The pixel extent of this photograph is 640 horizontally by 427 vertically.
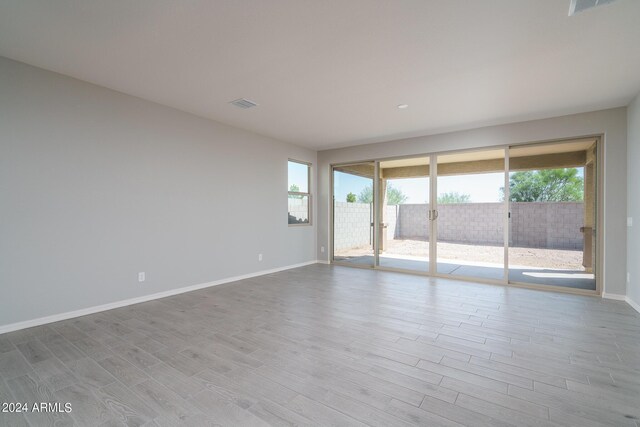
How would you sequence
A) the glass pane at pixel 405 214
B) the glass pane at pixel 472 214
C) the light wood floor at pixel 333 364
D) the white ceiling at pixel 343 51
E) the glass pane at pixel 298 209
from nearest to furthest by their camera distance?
1. the light wood floor at pixel 333 364
2. the white ceiling at pixel 343 51
3. the glass pane at pixel 472 214
4. the glass pane at pixel 405 214
5. the glass pane at pixel 298 209

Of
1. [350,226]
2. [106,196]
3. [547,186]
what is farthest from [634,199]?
[106,196]

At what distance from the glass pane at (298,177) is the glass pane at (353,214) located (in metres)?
0.65

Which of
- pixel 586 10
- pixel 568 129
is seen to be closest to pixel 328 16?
pixel 586 10

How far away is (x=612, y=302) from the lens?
3869 millimetres

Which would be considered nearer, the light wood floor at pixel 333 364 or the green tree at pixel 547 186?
the light wood floor at pixel 333 364

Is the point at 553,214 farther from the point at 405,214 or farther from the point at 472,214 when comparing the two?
the point at 405,214

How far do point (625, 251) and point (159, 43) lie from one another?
Result: 237 inches

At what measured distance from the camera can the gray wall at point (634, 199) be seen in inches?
140

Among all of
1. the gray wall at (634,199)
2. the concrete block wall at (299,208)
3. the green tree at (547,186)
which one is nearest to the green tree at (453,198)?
the green tree at (547,186)

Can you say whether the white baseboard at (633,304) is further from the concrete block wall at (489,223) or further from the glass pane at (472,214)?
the glass pane at (472,214)

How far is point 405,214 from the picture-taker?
5.92 m

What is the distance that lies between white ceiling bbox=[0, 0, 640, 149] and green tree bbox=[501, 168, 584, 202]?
105 centimetres

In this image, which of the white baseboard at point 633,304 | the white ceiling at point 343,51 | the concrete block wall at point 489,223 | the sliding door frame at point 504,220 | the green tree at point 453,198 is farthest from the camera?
the green tree at point 453,198

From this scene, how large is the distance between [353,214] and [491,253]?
279cm
